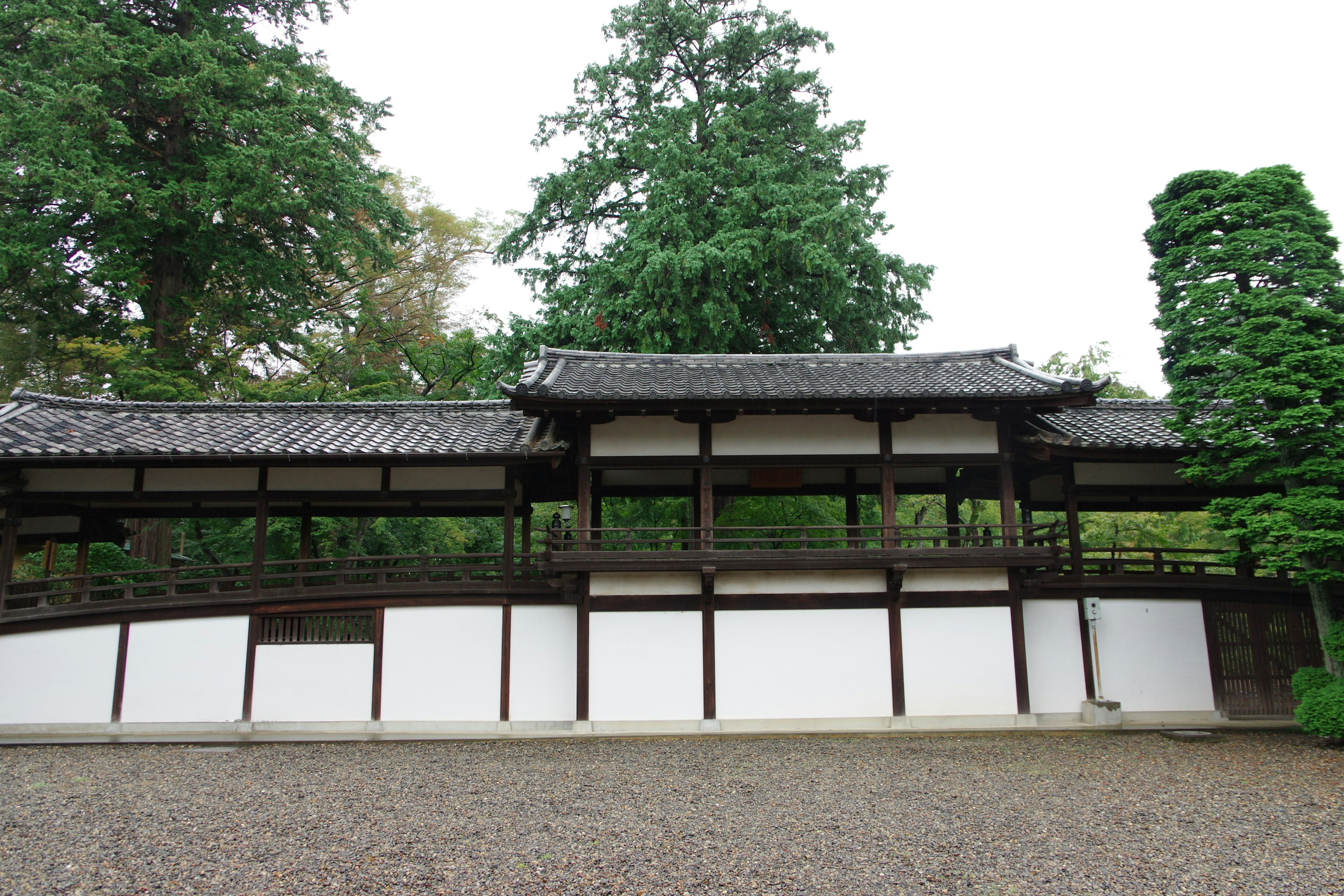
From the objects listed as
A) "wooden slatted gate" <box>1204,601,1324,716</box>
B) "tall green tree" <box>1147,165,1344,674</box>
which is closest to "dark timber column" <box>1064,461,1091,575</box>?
"tall green tree" <box>1147,165,1344,674</box>

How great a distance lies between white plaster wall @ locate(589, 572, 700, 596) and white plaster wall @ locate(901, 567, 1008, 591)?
10.8 ft

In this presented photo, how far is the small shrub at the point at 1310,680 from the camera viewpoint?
33.3 ft

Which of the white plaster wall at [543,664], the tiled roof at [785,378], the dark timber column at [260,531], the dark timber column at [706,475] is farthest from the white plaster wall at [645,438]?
the dark timber column at [260,531]

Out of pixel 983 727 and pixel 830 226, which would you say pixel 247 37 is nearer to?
pixel 830 226

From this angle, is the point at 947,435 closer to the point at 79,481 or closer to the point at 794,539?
the point at 794,539

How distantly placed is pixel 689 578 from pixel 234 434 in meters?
7.49

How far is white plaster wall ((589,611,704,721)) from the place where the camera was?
10.8m

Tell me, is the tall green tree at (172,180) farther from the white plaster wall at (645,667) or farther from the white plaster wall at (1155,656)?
the white plaster wall at (1155,656)

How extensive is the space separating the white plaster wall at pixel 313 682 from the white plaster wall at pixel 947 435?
8.84 m

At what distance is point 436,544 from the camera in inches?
743

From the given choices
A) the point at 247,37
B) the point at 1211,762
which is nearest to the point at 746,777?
the point at 1211,762

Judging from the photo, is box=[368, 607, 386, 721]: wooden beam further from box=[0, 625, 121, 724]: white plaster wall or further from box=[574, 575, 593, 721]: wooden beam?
box=[0, 625, 121, 724]: white plaster wall

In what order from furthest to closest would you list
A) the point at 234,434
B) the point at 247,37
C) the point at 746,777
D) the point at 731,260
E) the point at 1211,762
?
1. the point at 247,37
2. the point at 731,260
3. the point at 234,434
4. the point at 1211,762
5. the point at 746,777

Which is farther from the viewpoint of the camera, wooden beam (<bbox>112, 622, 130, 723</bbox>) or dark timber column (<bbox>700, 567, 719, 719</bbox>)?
dark timber column (<bbox>700, 567, 719, 719</bbox>)
